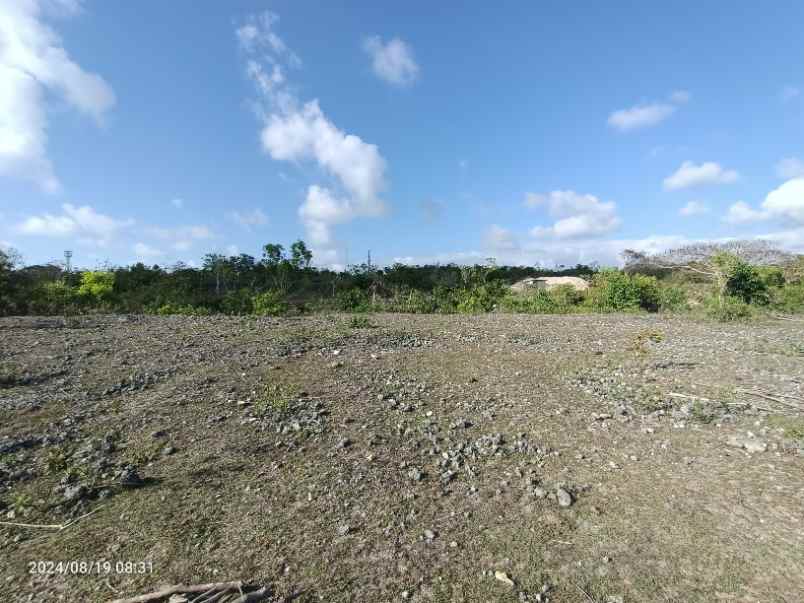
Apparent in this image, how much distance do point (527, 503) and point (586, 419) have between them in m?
1.57

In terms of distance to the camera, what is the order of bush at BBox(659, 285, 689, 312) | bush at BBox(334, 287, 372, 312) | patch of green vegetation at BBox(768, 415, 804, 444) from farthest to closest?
bush at BBox(659, 285, 689, 312), bush at BBox(334, 287, 372, 312), patch of green vegetation at BBox(768, 415, 804, 444)

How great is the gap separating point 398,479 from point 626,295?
14329 millimetres

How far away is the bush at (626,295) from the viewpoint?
14.4 m

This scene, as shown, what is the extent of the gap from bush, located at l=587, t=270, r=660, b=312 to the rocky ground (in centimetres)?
947

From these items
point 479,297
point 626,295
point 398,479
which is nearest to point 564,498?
point 398,479

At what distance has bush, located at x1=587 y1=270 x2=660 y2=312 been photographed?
47.1 feet

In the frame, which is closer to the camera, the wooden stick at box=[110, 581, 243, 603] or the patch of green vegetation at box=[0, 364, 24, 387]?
the wooden stick at box=[110, 581, 243, 603]

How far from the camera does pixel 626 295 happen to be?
47.5ft

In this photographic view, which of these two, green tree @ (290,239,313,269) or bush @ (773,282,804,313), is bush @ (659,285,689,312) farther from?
green tree @ (290,239,313,269)

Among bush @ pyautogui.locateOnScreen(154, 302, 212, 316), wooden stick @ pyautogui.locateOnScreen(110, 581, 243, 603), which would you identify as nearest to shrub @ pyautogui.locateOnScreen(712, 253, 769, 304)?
bush @ pyautogui.locateOnScreen(154, 302, 212, 316)

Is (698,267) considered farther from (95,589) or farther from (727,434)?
(95,589)

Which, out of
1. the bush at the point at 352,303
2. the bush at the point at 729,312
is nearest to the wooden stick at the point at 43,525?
the bush at the point at 352,303

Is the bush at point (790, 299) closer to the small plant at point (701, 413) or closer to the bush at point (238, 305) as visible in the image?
the small plant at point (701, 413)

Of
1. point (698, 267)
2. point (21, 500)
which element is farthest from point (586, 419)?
point (698, 267)
